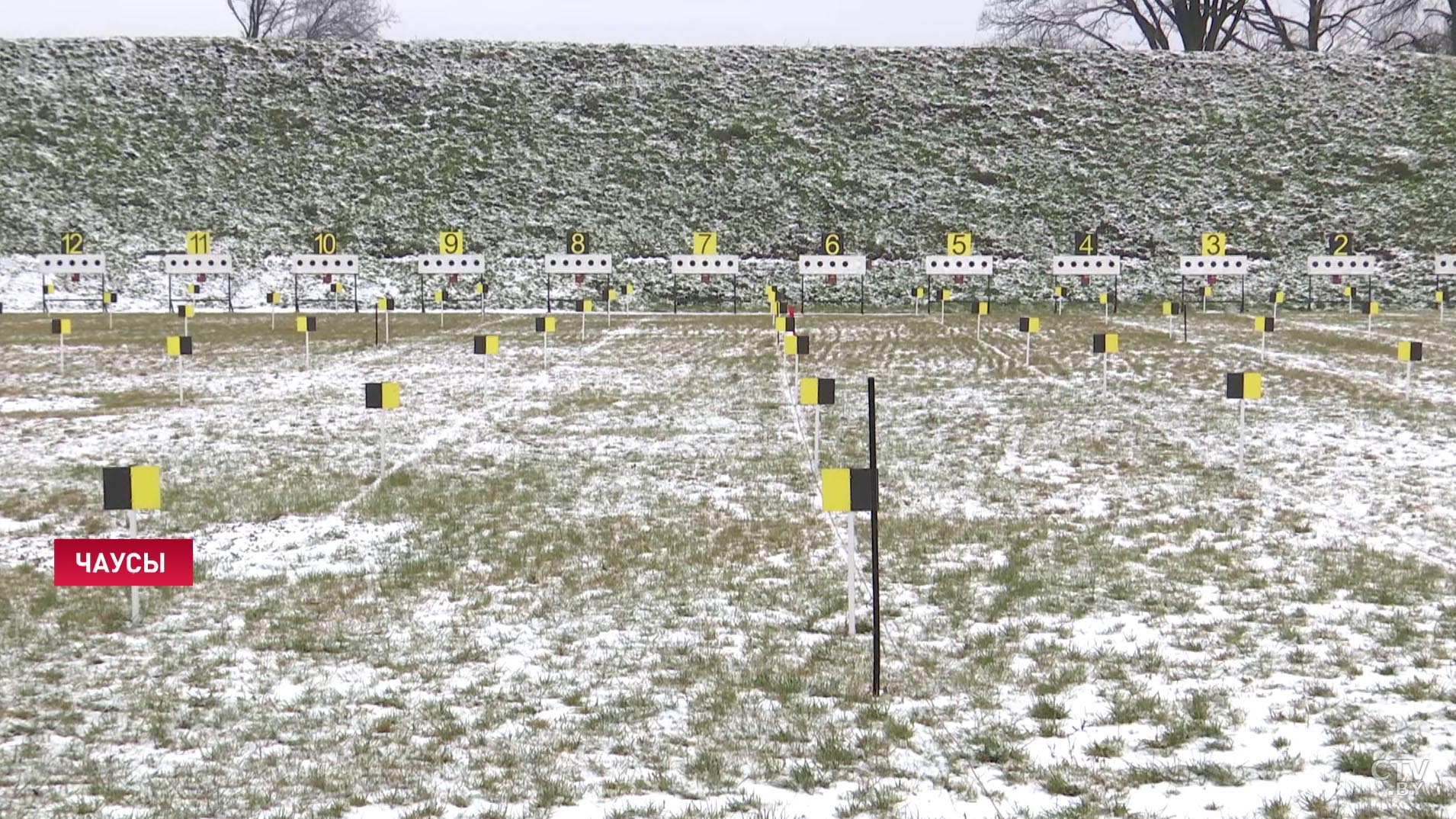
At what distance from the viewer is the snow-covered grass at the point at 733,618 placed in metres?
5.94

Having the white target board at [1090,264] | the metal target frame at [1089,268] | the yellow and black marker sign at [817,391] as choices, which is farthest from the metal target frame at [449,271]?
the yellow and black marker sign at [817,391]

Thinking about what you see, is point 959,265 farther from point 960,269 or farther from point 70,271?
point 70,271

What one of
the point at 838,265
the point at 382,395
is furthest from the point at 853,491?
the point at 838,265

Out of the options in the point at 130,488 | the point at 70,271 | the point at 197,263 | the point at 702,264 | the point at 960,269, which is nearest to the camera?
the point at 130,488

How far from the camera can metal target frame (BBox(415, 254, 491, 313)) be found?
133 feet

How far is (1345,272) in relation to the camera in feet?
155

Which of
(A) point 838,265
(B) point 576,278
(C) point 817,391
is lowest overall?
(C) point 817,391

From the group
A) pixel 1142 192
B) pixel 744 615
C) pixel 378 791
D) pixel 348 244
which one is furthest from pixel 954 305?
pixel 378 791

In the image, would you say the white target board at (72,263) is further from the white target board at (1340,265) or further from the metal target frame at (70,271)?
the white target board at (1340,265)

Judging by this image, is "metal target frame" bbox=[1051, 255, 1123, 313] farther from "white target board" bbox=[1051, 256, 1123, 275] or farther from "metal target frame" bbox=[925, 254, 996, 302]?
"metal target frame" bbox=[925, 254, 996, 302]

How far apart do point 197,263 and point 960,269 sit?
2626 cm

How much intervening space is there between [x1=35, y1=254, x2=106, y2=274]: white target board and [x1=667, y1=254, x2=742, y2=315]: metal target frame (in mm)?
19914

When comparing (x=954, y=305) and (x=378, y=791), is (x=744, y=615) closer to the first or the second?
(x=378, y=791)

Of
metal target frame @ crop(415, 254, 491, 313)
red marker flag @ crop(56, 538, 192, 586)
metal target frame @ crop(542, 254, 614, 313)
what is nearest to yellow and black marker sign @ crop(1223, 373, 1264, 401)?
red marker flag @ crop(56, 538, 192, 586)
